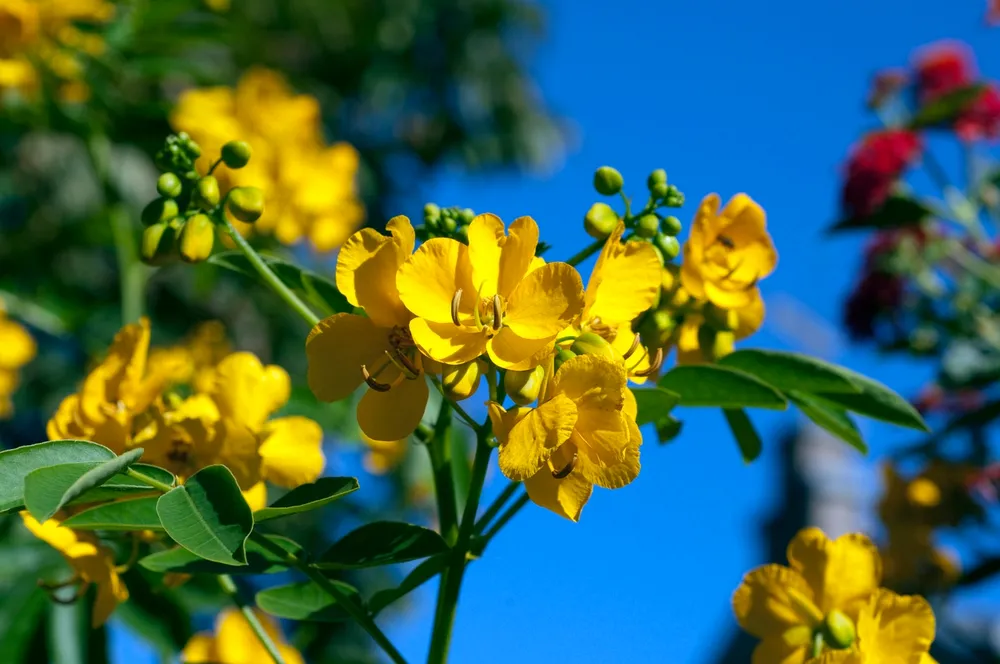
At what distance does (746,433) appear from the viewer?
102 centimetres

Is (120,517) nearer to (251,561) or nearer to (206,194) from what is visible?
(251,561)

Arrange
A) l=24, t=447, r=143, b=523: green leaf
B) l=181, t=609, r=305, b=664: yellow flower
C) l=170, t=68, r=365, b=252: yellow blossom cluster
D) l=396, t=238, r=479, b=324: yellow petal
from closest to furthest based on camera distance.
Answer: l=24, t=447, r=143, b=523: green leaf → l=396, t=238, r=479, b=324: yellow petal → l=181, t=609, r=305, b=664: yellow flower → l=170, t=68, r=365, b=252: yellow blossom cluster

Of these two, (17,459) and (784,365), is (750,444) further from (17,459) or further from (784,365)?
(17,459)

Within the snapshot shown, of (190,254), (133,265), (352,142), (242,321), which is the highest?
(352,142)

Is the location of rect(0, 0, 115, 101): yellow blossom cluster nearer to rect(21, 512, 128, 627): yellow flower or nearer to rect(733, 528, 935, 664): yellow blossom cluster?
rect(21, 512, 128, 627): yellow flower

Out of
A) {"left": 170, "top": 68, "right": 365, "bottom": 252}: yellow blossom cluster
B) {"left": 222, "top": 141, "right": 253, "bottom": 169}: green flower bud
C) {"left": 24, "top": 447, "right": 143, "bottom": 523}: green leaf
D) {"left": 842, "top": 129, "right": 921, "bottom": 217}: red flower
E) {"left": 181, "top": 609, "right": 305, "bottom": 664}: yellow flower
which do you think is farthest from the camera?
{"left": 842, "top": 129, "right": 921, "bottom": 217}: red flower

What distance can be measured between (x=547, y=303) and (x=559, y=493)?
137mm

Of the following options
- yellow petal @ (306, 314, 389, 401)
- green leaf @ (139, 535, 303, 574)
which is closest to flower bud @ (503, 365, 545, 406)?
yellow petal @ (306, 314, 389, 401)

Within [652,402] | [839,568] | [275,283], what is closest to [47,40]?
[275,283]

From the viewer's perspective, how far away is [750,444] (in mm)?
1019

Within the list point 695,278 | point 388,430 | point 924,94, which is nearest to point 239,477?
point 388,430

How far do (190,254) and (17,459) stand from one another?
0.23 m

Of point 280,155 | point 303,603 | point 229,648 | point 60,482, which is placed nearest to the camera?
point 60,482

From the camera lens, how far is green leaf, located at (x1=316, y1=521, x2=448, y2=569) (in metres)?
0.81
